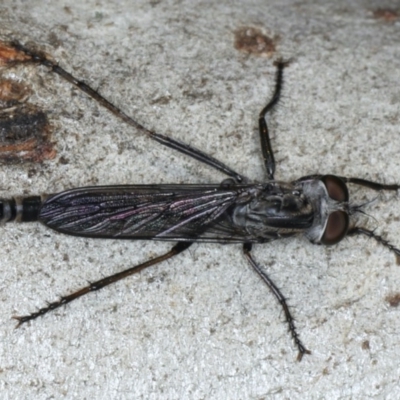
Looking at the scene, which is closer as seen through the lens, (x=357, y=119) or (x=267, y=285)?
(x=267, y=285)

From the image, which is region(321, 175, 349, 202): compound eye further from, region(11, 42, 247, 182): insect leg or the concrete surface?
region(11, 42, 247, 182): insect leg

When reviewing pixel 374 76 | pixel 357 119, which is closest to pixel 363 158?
pixel 357 119

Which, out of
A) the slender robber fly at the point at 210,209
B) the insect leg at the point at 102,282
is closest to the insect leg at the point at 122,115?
the slender robber fly at the point at 210,209

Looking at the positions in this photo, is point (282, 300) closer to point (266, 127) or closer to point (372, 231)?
point (372, 231)

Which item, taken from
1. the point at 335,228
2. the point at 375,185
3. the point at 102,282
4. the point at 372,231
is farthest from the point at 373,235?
the point at 102,282

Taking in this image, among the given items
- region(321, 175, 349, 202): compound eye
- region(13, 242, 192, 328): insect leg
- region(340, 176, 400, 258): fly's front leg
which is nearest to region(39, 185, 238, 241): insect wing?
region(13, 242, 192, 328): insect leg

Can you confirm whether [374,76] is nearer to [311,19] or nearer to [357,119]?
[357,119]
